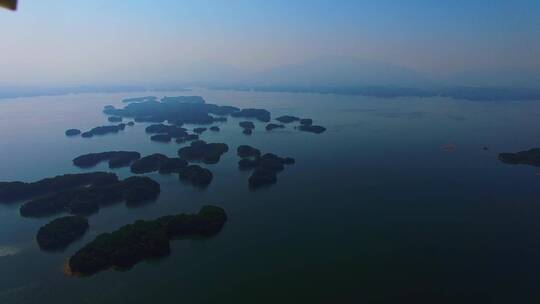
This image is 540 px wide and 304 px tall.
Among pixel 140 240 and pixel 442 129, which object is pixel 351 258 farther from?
pixel 442 129

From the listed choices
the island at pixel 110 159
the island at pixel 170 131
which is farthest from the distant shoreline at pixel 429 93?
the island at pixel 110 159

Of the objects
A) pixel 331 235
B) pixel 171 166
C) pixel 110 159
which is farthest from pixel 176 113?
pixel 331 235

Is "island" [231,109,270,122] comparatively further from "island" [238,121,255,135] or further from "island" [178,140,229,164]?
"island" [178,140,229,164]

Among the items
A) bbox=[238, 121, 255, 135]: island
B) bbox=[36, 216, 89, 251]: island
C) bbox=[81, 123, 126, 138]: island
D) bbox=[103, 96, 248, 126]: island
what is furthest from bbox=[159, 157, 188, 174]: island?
bbox=[103, 96, 248, 126]: island

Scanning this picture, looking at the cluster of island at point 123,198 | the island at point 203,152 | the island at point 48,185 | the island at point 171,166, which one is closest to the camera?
the cluster of island at point 123,198

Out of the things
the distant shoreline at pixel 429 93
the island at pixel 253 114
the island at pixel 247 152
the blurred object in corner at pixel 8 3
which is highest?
the distant shoreline at pixel 429 93

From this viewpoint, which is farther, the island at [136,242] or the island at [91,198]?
the island at [91,198]

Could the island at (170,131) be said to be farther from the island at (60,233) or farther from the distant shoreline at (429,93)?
the distant shoreline at (429,93)
